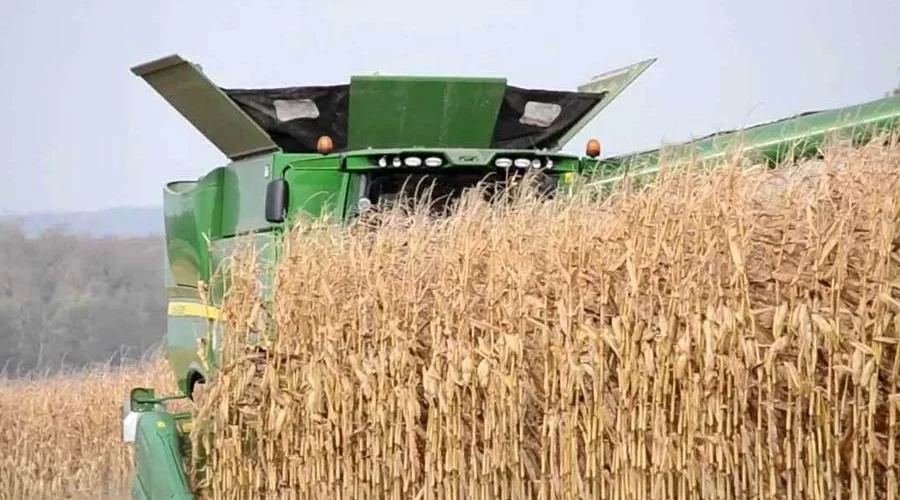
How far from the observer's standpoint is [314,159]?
8.88 metres

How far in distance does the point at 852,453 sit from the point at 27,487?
1212 cm

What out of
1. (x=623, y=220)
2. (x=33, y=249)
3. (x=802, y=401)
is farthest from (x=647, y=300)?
(x=33, y=249)

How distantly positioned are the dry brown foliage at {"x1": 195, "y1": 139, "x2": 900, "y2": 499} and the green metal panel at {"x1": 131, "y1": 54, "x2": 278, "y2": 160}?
160 centimetres

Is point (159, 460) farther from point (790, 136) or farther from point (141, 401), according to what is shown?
point (790, 136)

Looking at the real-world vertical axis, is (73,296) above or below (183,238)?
below

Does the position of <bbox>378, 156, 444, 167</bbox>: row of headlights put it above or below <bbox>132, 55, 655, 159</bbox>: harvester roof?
below

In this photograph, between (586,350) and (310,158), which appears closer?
(586,350)

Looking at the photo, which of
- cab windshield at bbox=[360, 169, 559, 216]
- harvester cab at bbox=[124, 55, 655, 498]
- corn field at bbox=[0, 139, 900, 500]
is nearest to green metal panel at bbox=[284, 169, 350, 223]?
harvester cab at bbox=[124, 55, 655, 498]

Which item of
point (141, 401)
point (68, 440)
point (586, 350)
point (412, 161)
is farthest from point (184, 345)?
point (68, 440)

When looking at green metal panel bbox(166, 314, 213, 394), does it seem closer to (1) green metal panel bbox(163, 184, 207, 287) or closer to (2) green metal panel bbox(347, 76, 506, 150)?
(1) green metal panel bbox(163, 184, 207, 287)

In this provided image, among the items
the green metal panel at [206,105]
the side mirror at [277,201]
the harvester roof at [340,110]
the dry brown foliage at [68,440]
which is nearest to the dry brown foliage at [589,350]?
the side mirror at [277,201]

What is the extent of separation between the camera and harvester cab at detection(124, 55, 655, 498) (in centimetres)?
881

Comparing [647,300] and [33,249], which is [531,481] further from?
[33,249]

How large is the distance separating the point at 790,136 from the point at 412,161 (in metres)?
2.47
